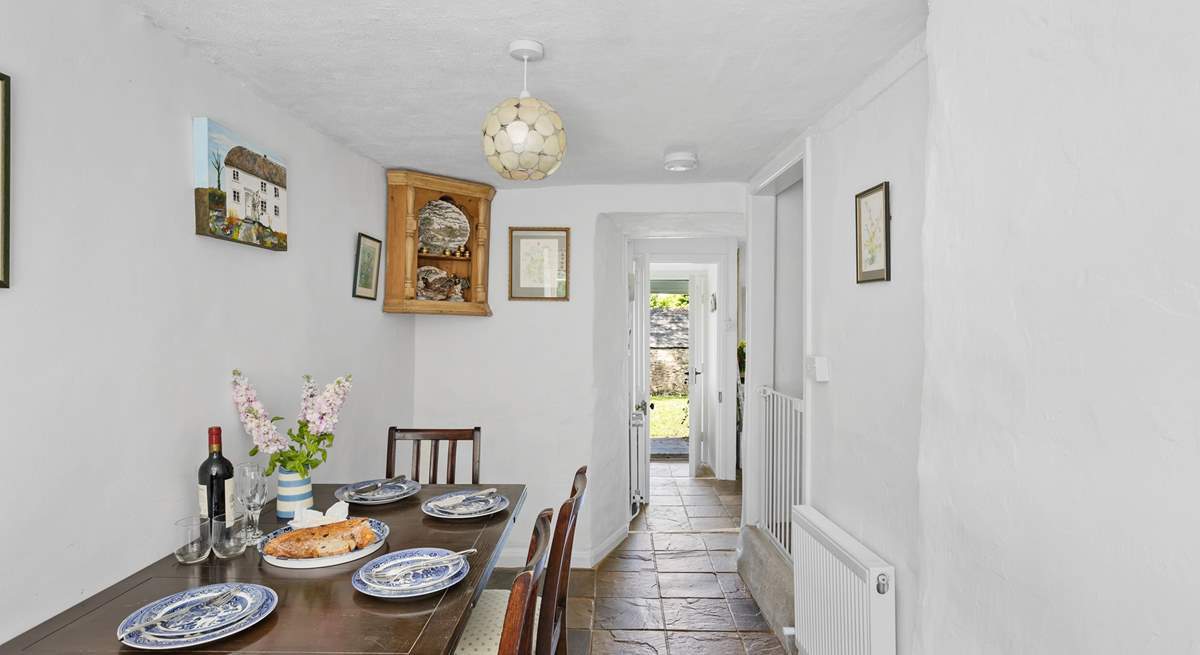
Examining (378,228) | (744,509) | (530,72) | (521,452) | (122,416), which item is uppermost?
(530,72)

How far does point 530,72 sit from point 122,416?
4.94 ft

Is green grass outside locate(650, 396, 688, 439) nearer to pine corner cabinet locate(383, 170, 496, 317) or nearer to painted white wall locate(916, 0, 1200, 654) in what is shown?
pine corner cabinet locate(383, 170, 496, 317)

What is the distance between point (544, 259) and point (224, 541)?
98.4 inches

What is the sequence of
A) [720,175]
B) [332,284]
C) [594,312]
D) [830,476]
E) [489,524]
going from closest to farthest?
[489,524] < [830,476] < [332,284] < [720,175] < [594,312]

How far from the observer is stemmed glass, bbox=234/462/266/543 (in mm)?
1928

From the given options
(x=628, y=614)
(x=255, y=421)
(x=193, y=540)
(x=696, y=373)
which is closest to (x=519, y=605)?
(x=193, y=540)

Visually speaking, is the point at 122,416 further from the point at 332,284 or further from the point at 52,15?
the point at 332,284

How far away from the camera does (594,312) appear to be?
13.2 feet

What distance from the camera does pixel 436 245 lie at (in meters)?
3.72

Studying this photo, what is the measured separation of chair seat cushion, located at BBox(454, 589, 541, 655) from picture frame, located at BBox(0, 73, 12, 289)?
1334 millimetres

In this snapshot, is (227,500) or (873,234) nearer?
(227,500)

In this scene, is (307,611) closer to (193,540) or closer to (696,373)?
(193,540)

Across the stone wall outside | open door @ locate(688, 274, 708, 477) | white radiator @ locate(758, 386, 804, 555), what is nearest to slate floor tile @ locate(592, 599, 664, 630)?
white radiator @ locate(758, 386, 804, 555)

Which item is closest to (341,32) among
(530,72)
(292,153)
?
(530,72)
